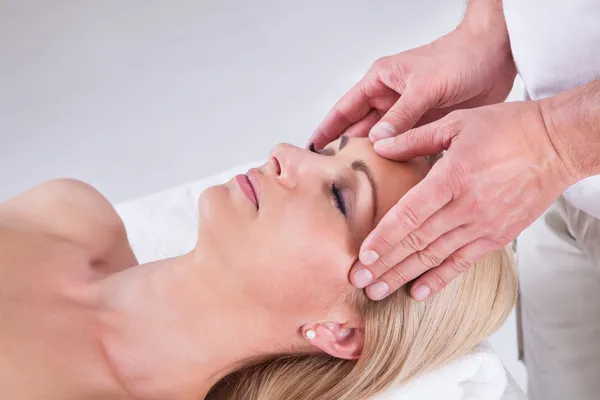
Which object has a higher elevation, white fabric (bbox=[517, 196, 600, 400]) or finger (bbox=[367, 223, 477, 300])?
finger (bbox=[367, 223, 477, 300])

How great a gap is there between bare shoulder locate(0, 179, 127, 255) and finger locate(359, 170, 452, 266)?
0.78m

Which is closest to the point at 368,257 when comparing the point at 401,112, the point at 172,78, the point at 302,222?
the point at 302,222

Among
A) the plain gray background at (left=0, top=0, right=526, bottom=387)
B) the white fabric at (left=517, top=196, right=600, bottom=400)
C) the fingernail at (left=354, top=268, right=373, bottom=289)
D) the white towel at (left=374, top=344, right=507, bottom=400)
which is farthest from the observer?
the plain gray background at (left=0, top=0, right=526, bottom=387)

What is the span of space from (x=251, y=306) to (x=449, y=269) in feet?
1.26

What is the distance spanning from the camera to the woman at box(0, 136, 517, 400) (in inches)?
51.0

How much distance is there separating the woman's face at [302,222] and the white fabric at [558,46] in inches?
13.6

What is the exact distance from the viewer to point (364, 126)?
1670 millimetres

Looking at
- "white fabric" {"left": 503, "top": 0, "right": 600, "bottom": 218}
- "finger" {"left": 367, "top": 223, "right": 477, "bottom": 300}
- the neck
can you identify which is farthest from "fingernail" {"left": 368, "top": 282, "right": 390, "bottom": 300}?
"white fabric" {"left": 503, "top": 0, "right": 600, "bottom": 218}

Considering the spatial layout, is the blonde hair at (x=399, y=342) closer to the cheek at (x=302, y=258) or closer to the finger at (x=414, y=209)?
the cheek at (x=302, y=258)

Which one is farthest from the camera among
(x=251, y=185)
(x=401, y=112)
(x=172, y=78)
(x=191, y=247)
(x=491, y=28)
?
(x=172, y=78)

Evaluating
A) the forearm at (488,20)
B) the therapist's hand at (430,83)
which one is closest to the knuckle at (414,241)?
the therapist's hand at (430,83)

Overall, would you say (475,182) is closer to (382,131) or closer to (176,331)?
(382,131)

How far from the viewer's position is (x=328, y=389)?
4.89ft

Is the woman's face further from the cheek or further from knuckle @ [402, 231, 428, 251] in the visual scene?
knuckle @ [402, 231, 428, 251]
